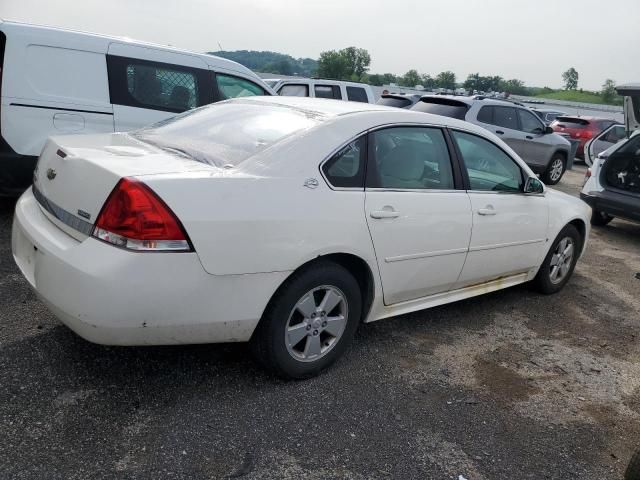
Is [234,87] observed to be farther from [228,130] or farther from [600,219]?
[600,219]

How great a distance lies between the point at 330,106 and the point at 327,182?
0.76m

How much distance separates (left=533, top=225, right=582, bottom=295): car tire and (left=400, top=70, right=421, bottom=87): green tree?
77.4 meters

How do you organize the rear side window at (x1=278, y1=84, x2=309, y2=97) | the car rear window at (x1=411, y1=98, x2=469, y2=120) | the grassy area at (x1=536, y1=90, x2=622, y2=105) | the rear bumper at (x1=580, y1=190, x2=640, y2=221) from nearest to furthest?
the rear bumper at (x1=580, y1=190, x2=640, y2=221) → the car rear window at (x1=411, y1=98, x2=469, y2=120) → the rear side window at (x1=278, y1=84, x2=309, y2=97) → the grassy area at (x1=536, y1=90, x2=622, y2=105)

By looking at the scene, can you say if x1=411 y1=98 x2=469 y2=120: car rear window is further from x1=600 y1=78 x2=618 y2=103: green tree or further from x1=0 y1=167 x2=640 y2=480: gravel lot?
x1=600 y1=78 x2=618 y2=103: green tree

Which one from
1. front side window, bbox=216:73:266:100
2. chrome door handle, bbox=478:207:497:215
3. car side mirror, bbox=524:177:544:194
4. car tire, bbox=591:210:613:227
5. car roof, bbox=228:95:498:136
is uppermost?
front side window, bbox=216:73:266:100

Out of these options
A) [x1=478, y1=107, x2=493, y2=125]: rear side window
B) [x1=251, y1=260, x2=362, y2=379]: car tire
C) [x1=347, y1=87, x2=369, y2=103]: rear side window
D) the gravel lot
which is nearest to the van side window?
the gravel lot

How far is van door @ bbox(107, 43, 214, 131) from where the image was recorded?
18.7 feet

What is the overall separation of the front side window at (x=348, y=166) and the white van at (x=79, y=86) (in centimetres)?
338

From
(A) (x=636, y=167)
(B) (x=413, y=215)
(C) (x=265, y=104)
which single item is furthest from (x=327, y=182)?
(A) (x=636, y=167)

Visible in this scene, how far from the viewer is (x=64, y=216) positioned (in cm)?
277

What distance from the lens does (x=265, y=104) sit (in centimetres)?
366

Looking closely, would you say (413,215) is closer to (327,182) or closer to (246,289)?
(327,182)

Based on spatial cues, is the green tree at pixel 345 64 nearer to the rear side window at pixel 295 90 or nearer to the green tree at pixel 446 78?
the green tree at pixel 446 78

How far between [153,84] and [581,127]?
15687 mm
